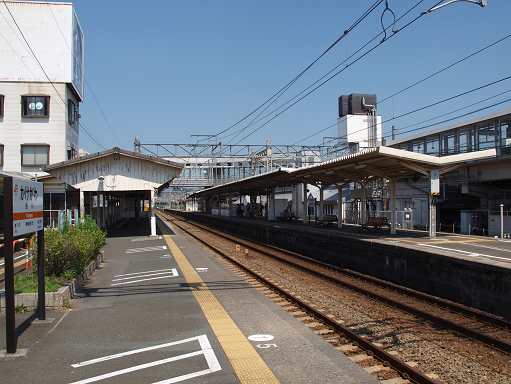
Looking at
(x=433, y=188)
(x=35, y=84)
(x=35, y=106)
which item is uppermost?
(x=35, y=84)

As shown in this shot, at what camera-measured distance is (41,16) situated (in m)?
27.2

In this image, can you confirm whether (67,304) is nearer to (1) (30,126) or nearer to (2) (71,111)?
(1) (30,126)

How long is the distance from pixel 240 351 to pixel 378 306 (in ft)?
14.1

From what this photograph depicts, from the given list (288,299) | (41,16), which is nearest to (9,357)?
(288,299)

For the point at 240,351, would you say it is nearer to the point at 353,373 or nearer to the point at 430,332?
the point at 353,373

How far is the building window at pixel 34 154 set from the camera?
2584cm

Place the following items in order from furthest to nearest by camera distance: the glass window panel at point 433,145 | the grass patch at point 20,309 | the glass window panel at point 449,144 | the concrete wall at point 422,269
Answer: the glass window panel at point 433,145
the glass window panel at point 449,144
the concrete wall at point 422,269
the grass patch at point 20,309

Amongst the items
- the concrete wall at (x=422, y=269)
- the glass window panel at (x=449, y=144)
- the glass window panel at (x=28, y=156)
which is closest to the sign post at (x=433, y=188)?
the concrete wall at (x=422, y=269)

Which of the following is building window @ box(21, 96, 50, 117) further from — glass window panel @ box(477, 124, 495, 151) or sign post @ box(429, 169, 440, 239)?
glass window panel @ box(477, 124, 495, 151)

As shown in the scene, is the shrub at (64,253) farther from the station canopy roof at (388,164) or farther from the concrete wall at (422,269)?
the station canopy roof at (388,164)

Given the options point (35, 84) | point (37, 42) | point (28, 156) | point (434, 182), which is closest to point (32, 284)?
point (434, 182)

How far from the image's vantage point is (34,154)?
85.1ft

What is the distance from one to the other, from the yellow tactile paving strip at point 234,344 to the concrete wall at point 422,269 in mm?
5550

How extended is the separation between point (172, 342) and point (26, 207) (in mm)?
2819
